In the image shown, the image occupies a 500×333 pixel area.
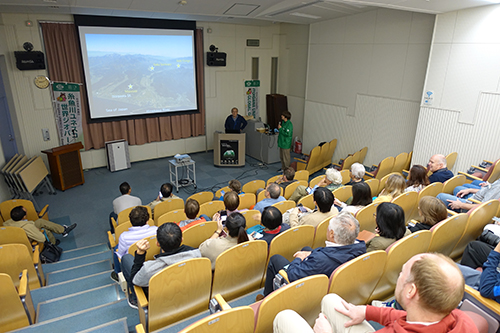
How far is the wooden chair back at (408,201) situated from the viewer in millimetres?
3497

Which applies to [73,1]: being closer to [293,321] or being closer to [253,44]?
[253,44]

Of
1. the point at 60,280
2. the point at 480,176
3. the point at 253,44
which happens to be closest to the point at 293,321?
the point at 60,280

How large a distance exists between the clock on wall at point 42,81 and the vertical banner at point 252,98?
5.34 meters

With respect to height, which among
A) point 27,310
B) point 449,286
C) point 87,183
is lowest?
point 87,183

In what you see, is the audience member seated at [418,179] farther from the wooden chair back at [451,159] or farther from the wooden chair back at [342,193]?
the wooden chair back at [451,159]

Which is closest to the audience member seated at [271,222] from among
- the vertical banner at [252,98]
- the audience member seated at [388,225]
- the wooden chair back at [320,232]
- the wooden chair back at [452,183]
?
the wooden chair back at [320,232]

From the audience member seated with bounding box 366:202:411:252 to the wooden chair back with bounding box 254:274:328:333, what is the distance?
2.87 ft

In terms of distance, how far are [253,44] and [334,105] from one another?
3.29 m

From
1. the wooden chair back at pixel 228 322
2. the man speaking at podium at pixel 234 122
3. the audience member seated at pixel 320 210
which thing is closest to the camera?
the wooden chair back at pixel 228 322

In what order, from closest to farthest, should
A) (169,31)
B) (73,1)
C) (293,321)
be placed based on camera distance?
(293,321)
(73,1)
(169,31)

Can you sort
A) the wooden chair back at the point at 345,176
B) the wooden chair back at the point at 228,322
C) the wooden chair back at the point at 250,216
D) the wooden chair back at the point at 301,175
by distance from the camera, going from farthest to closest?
1. the wooden chair back at the point at 301,175
2. the wooden chair back at the point at 345,176
3. the wooden chair back at the point at 250,216
4. the wooden chair back at the point at 228,322

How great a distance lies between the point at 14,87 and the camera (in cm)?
667

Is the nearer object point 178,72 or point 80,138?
point 80,138

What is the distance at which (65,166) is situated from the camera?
675cm
